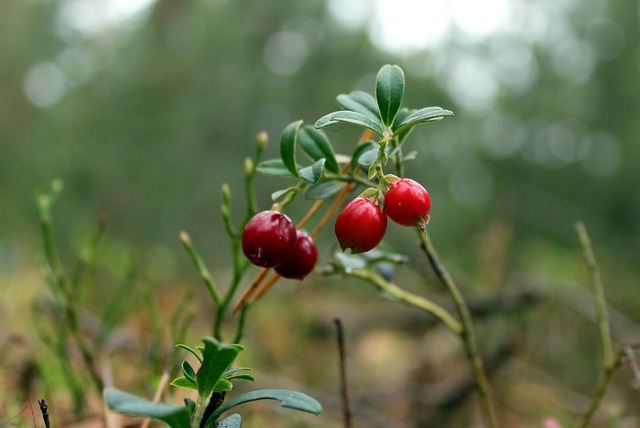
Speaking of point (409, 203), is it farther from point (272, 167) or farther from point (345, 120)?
point (272, 167)

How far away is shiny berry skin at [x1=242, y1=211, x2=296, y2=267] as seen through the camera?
56 cm

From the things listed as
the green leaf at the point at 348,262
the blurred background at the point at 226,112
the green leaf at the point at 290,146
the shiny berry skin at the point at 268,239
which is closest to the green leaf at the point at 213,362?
the shiny berry skin at the point at 268,239

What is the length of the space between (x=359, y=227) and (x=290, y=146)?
0.42ft

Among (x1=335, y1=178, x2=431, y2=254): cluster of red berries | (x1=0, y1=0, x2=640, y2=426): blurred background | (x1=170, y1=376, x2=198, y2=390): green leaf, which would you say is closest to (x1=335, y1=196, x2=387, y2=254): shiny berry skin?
(x1=335, y1=178, x2=431, y2=254): cluster of red berries

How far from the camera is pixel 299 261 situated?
641 mm

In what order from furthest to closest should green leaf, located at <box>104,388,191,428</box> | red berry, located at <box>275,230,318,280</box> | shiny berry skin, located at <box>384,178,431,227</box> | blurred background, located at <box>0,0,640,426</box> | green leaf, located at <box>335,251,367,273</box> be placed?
blurred background, located at <box>0,0,640,426</box> → green leaf, located at <box>335,251,367,273</box> → red berry, located at <box>275,230,318,280</box> → shiny berry skin, located at <box>384,178,431,227</box> → green leaf, located at <box>104,388,191,428</box>

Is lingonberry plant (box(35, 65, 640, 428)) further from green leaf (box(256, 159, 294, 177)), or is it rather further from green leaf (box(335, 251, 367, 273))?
green leaf (box(335, 251, 367, 273))

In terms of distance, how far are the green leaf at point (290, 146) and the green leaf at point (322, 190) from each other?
43 millimetres

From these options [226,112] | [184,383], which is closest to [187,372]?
[184,383]

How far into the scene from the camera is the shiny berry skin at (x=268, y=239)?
558 mm

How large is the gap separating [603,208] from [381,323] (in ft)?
16.9

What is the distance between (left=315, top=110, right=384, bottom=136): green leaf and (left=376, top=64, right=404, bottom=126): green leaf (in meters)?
0.02

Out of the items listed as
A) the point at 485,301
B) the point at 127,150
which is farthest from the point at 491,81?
the point at 485,301

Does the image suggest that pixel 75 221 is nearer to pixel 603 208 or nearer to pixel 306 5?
pixel 306 5
